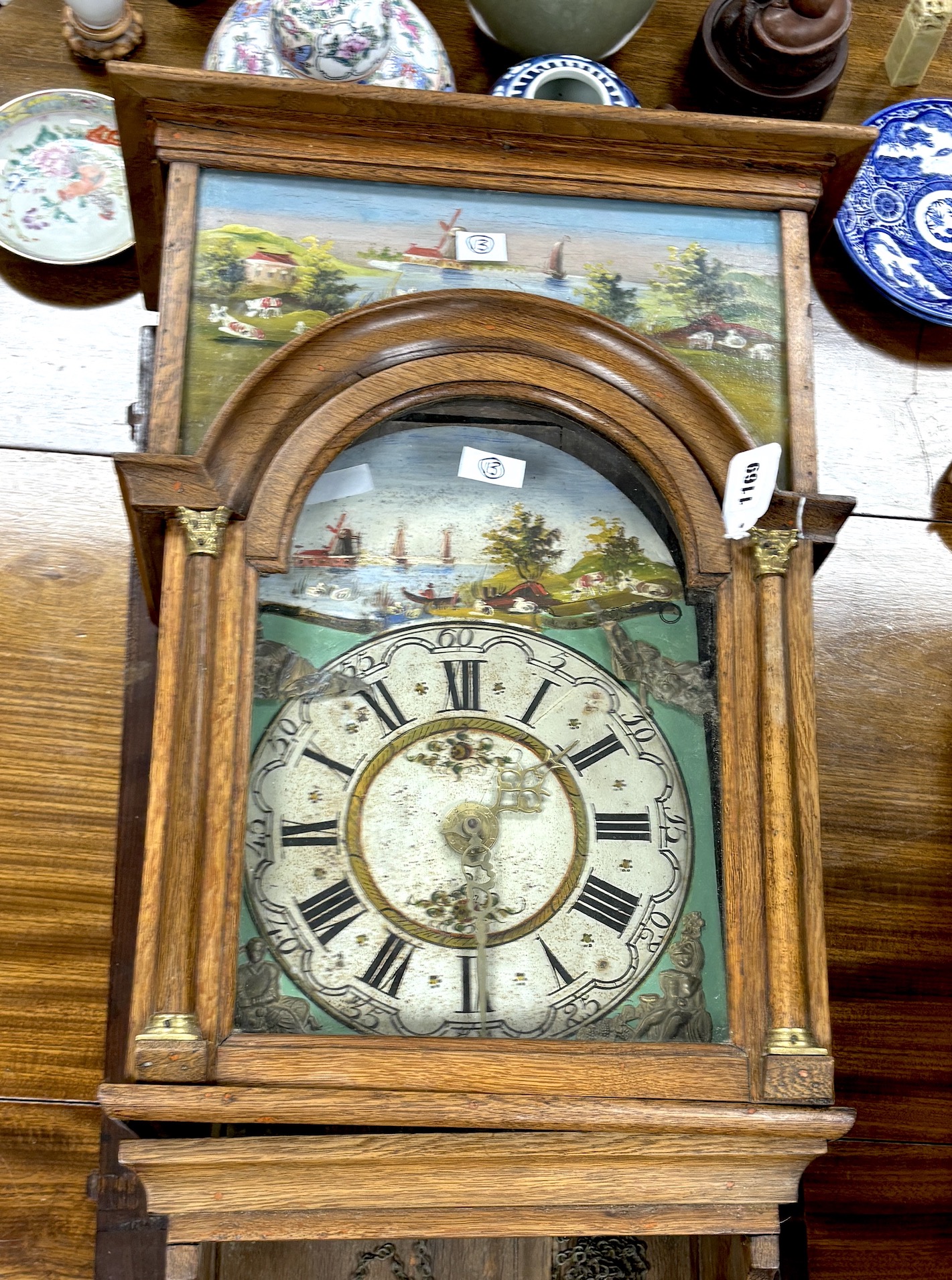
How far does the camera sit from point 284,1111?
3.42 feet

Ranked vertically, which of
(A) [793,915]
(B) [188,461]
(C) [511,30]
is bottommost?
(A) [793,915]

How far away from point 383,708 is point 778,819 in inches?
13.4

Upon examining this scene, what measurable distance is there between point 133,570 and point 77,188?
488mm

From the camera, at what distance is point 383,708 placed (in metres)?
1.21

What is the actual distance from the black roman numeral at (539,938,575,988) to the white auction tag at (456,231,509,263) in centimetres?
60

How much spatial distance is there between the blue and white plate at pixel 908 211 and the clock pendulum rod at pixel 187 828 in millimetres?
991

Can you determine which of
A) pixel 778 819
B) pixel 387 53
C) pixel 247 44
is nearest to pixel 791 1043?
pixel 778 819

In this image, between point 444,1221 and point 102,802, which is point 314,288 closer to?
point 102,802

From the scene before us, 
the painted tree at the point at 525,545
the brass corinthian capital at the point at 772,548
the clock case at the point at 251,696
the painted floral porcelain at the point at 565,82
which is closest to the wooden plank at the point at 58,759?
the clock case at the point at 251,696

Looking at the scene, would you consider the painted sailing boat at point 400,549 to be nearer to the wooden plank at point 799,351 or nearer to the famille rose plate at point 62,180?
the wooden plank at point 799,351

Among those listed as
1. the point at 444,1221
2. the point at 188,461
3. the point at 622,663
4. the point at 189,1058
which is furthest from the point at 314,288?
the point at 444,1221

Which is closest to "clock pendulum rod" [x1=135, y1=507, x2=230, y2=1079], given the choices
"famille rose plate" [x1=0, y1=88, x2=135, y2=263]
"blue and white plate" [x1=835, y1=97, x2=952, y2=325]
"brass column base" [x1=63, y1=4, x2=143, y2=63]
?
"famille rose plate" [x1=0, y1=88, x2=135, y2=263]

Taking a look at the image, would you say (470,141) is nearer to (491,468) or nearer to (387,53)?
(387,53)

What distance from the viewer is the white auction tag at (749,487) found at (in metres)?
1.20
